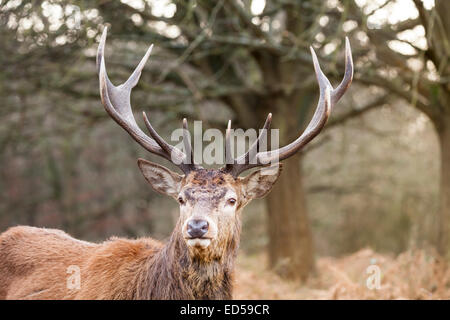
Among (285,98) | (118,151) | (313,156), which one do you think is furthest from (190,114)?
(118,151)

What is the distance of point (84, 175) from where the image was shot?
19359 millimetres

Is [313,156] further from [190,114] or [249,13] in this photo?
[249,13]

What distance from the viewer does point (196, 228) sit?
3.60 m

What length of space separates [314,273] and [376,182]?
6162mm

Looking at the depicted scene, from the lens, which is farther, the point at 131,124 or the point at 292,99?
the point at 292,99

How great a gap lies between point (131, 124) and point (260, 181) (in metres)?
1.17

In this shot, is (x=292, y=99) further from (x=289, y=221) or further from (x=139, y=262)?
(x=139, y=262)

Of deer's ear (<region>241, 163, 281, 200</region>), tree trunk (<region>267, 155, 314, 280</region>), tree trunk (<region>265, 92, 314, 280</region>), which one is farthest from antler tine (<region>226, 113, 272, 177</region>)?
tree trunk (<region>267, 155, 314, 280</region>)

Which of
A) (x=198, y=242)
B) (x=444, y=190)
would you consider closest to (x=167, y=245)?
(x=198, y=242)

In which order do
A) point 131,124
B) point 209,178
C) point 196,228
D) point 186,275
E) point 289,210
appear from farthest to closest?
point 289,210
point 131,124
point 209,178
point 186,275
point 196,228

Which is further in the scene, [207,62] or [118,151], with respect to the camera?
[118,151]

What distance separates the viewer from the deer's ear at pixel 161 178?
4.41 meters

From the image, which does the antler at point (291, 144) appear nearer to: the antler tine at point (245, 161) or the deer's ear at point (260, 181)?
the antler tine at point (245, 161)

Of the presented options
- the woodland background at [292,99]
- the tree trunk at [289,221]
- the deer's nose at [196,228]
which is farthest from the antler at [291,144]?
the tree trunk at [289,221]
